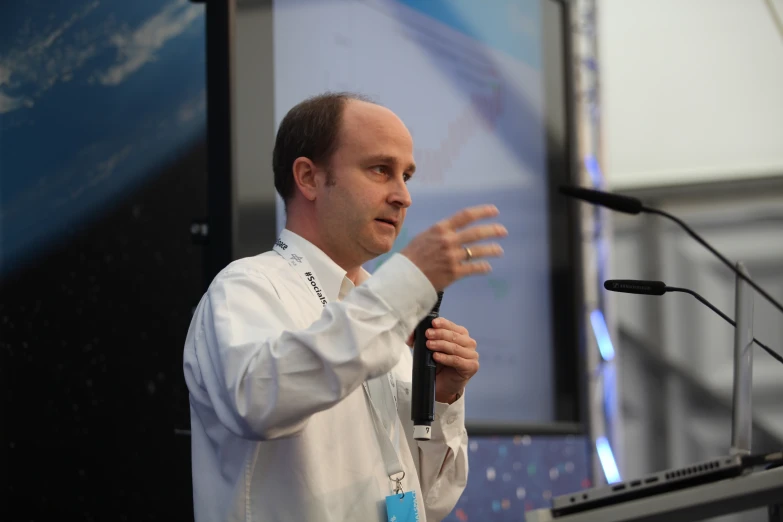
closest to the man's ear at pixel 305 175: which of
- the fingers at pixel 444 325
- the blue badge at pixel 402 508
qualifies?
the fingers at pixel 444 325

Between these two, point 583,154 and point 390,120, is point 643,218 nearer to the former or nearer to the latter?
point 583,154

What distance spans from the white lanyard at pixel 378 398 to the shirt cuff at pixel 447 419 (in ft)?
0.31

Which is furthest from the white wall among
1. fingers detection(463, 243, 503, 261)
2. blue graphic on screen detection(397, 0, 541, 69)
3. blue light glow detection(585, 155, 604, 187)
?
fingers detection(463, 243, 503, 261)

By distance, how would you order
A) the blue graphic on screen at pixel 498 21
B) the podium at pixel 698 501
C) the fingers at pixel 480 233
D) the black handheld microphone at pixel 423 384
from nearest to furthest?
the podium at pixel 698 501, the fingers at pixel 480 233, the black handheld microphone at pixel 423 384, the blue graphic on screen at pixel 498 21

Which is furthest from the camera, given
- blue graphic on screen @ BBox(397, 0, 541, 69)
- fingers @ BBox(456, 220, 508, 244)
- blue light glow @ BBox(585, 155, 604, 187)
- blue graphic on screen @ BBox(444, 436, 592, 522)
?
blue light glow @ BBox(585, 155, 604, 187)

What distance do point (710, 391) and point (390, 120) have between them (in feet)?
11.7

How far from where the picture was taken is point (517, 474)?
339 centimetres

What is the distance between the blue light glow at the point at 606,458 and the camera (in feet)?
12.1

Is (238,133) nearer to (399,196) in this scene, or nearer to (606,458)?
(399,196)

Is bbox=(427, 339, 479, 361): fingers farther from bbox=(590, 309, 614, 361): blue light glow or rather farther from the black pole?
bbox=(590, 309, 614, 361): blue light glow

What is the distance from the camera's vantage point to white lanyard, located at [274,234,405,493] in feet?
5.11

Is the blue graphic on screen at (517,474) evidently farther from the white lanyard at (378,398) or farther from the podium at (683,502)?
the podium at (683,502)

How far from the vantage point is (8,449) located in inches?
86.3

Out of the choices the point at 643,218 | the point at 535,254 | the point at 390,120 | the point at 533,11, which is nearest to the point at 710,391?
the point at 643,218
